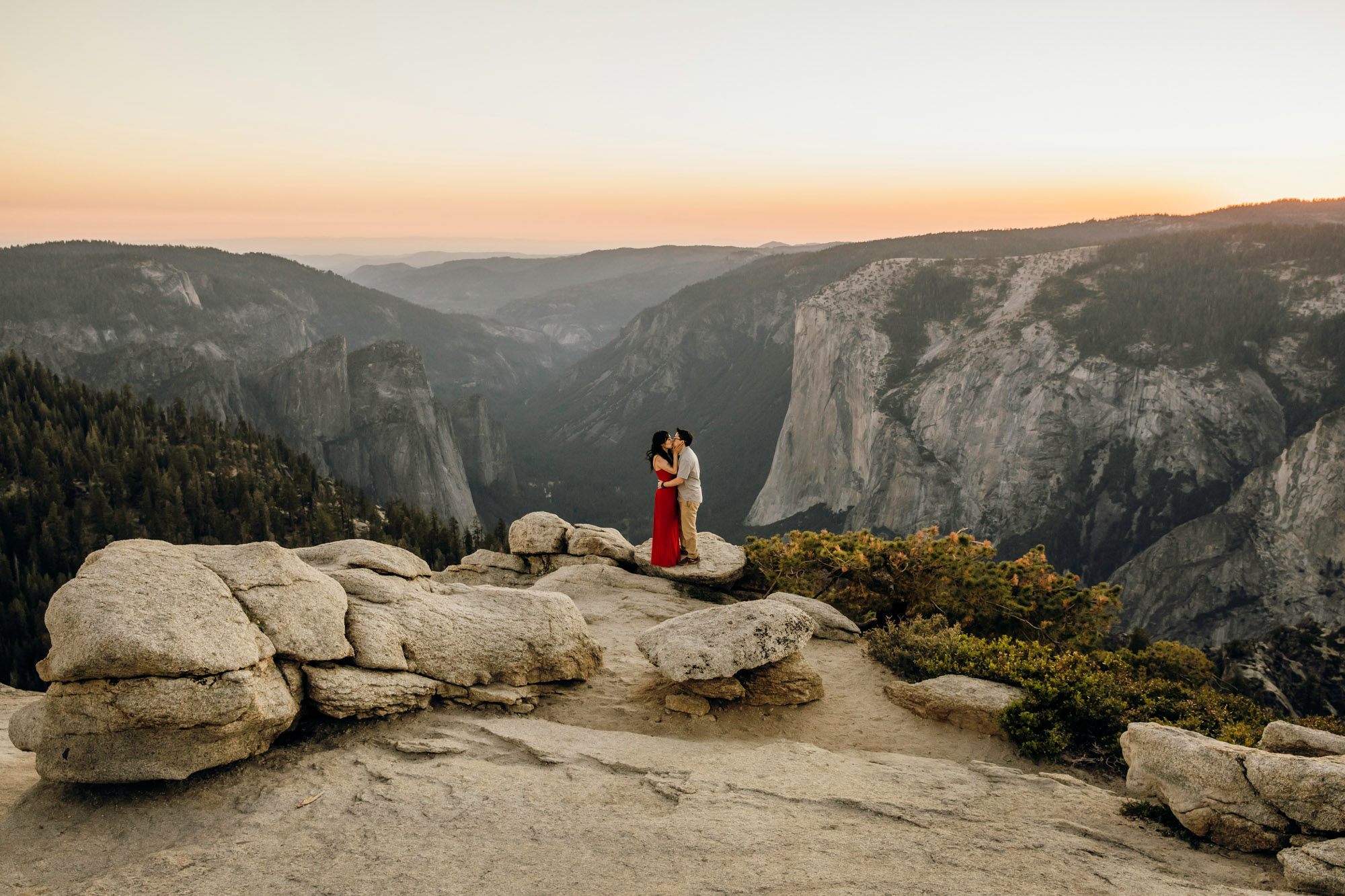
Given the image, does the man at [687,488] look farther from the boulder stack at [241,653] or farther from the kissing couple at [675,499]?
the boulder stack at [241,653]

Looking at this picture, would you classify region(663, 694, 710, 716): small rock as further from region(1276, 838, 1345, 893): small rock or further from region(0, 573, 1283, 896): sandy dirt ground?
region(1276, 838, 1345, 893): small rock

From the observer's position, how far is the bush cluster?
1095 centimetres

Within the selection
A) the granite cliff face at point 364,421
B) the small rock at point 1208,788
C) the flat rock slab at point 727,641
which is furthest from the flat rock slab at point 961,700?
the granite cliff face at point 364,421

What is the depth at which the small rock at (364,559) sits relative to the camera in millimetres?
13547

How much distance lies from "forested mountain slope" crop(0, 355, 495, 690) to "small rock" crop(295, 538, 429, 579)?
1520 inches

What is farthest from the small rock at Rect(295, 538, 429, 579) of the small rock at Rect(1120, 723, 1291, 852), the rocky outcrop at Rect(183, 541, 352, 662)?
the small rock at Rect(1120, 723, 1291, 852)

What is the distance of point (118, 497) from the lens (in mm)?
56688

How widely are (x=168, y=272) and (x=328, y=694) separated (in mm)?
229134

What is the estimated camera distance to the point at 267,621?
989 centimetres

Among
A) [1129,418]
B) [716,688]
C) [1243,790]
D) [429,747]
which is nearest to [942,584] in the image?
[716,688]

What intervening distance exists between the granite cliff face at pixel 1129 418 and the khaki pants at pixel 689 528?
73.5m

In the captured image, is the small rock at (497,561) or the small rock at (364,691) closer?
the small rock at (364,691)

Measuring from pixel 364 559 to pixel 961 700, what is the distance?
1062 centimetres

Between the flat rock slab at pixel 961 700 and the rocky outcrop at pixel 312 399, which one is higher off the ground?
the flat rock slab at pixel 961 700
